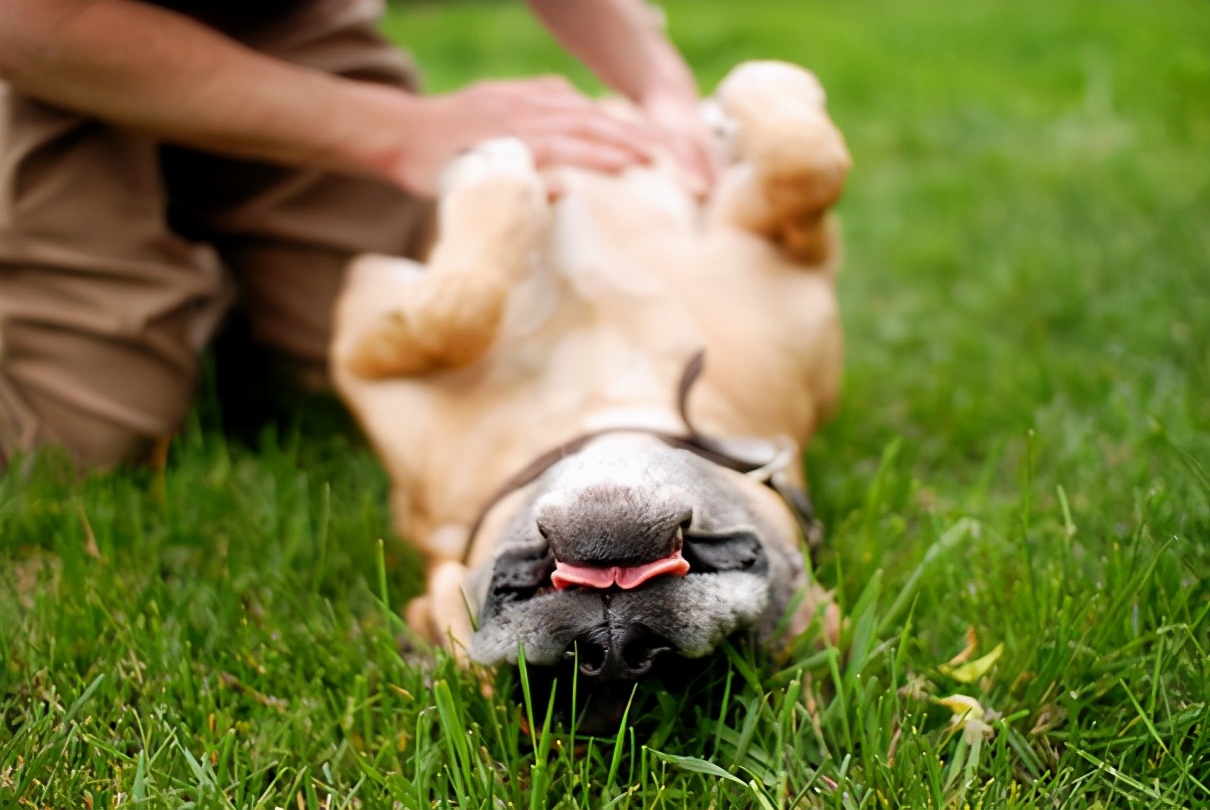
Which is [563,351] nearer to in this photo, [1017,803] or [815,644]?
[815,644]

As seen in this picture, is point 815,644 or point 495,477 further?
point 495,477

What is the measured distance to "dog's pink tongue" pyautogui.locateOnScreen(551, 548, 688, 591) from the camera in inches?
52.2

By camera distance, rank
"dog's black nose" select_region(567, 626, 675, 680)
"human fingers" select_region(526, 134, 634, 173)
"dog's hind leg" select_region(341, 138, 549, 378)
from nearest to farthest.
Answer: "dog's black nose" select_region(567, 626, 675, 680) < "dog's hind leg" select_region(341, 138, 549, 378) < "human fingers" select_region(526, 134, 634, 173)

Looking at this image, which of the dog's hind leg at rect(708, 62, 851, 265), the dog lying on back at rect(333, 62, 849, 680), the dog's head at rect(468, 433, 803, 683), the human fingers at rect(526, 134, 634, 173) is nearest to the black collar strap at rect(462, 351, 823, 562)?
the dog lying on back at rect(333, 62, 849, 680)

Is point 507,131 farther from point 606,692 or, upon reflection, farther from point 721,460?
point 606,692

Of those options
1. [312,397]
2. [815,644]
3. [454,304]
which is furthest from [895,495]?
[312,397]

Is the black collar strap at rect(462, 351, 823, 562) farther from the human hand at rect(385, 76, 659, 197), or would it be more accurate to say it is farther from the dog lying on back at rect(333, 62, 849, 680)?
the human hand at rect(385, 76, 659, 197)

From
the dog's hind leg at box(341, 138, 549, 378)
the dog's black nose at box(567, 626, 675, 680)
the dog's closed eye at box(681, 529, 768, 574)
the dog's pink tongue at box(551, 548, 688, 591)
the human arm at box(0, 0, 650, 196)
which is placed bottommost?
the dog's black nose at box(567, 626, 675, 680)

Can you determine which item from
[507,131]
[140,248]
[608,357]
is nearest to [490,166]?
[507,131]

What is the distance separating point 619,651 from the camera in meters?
1.31

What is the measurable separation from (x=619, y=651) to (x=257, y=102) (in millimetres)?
1164

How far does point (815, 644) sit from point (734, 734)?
204mm

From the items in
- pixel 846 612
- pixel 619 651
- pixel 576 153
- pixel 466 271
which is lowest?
pixel 846 612

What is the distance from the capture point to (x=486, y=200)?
184 cm
